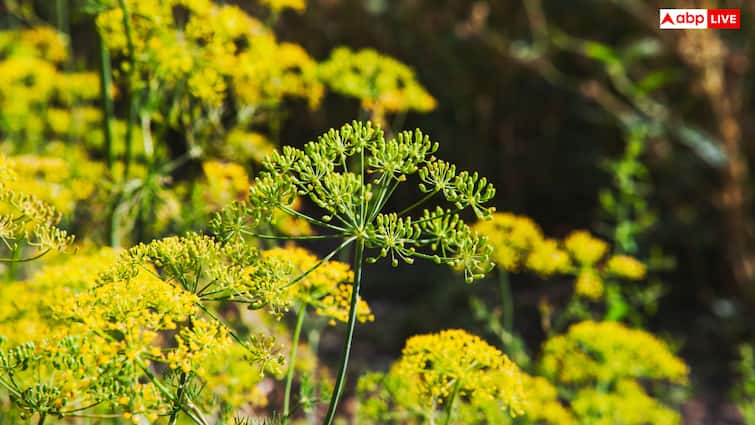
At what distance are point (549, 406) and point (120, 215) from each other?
1.36m

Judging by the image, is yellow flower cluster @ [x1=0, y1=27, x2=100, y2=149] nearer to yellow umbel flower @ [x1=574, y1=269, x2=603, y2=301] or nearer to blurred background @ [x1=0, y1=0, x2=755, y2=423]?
blurred background @ [x1=0, y1=0, x2=755, y2=423]

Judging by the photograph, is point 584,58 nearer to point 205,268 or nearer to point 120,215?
point 120,215

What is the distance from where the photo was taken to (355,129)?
3.59ft

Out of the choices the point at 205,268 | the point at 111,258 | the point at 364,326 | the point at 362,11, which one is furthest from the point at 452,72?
the point at 205,268

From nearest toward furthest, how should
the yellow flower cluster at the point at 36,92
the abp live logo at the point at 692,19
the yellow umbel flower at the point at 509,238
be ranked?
the yellow umbel flower at the point at 509,238 < the yellow flower cluster at the point at 36,92 < the abp live logo at the point at 692,19

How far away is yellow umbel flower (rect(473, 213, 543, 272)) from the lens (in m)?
2.15

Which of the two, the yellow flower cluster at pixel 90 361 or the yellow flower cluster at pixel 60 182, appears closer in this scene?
the yellow flower cluster at pixel 90 361

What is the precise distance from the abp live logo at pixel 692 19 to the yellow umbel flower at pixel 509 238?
188cm

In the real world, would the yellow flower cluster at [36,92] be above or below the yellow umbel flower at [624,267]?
above

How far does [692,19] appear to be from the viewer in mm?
3789

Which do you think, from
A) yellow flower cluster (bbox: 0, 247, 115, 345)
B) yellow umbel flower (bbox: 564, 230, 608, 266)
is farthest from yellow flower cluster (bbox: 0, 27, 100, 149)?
yellow umbel flower (bbox: 564, 230, 608, 266)

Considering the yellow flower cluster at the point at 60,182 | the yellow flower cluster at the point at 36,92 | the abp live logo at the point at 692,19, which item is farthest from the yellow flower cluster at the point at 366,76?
the abp live logo at the point at 692,19

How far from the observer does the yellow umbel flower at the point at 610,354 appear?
2.24 meters

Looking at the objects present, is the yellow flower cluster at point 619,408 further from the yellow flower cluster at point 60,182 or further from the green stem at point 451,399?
the yellow flower cluster at point 60,182
